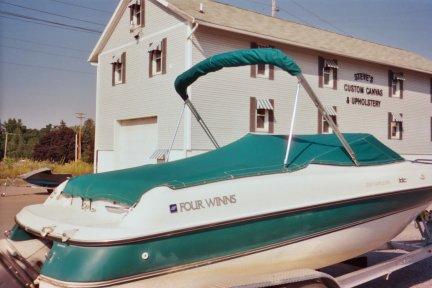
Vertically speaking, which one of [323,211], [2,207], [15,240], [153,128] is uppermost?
[153,128]

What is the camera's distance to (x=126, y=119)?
20.9 m

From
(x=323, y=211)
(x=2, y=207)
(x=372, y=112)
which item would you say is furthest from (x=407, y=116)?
(x=323, y=211)

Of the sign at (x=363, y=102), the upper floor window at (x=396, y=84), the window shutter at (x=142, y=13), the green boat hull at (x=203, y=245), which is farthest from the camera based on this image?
the upper floor window at (x=396, y=84)

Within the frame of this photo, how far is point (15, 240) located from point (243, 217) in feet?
6.45

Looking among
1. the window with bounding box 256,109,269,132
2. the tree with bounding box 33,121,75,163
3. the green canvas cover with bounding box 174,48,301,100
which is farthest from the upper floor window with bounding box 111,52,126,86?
the tree with bounding box 33,121,75,163

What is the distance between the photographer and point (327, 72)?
2194 centimetres

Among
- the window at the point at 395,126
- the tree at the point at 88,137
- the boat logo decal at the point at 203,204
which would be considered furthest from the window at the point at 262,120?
the tree at the point at 88,137

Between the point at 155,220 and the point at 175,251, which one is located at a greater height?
the point at 155,220

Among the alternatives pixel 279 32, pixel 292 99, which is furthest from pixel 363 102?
pixel 279 32

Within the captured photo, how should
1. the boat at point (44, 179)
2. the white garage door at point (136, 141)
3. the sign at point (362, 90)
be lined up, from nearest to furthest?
1. the boat at point (44, 179)
2. the white garage door at point (136, 141)
3. the sign at point (362, 90)

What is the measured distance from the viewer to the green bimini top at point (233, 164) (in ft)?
11.9

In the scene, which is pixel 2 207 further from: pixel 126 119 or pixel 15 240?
pixel 126 119

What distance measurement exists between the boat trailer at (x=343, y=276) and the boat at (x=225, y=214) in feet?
0.69

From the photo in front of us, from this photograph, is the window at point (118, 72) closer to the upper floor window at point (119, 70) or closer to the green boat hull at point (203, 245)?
the upper floor window at point (119, 70)
